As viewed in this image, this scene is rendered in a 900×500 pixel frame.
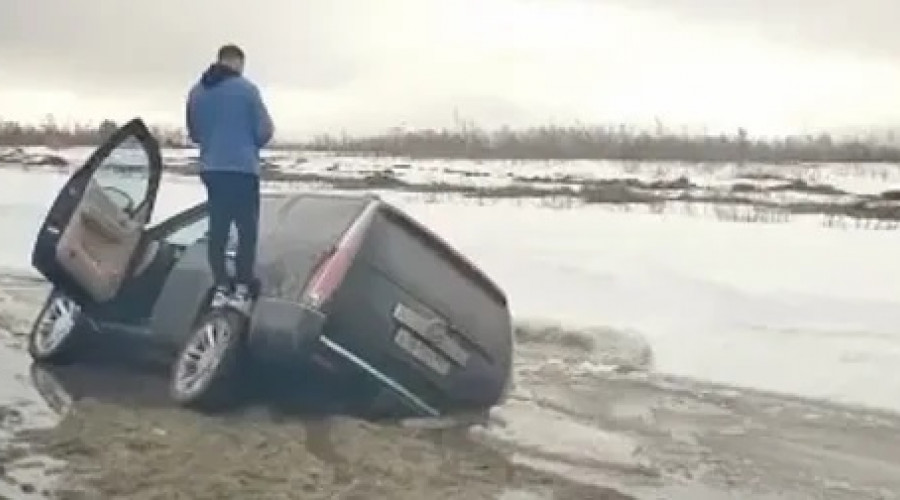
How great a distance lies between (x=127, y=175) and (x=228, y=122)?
0.92 meters

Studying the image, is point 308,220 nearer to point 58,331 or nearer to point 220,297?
point 220,297

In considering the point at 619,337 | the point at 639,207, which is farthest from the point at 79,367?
the point at 639,207

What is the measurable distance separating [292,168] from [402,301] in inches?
1852

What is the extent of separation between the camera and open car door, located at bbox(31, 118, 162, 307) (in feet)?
28.9

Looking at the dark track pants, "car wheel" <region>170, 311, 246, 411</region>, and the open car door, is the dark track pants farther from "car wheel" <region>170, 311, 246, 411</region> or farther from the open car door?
the open car door

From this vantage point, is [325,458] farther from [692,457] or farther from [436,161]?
[436,161]

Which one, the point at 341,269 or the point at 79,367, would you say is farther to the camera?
the point at 79,367

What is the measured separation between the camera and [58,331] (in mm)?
10055

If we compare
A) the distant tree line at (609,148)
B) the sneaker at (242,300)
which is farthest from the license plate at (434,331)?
the distant tree line at (609,148)

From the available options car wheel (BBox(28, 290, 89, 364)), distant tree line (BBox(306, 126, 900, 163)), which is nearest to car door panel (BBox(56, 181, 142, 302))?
car wheel (BBox(28, 290, 89, 364))

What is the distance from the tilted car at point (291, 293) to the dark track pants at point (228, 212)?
18 centimetres

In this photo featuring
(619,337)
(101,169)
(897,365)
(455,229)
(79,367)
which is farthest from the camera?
(455,229)

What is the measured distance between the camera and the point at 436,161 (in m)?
65.3

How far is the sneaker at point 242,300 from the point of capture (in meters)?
8.35
